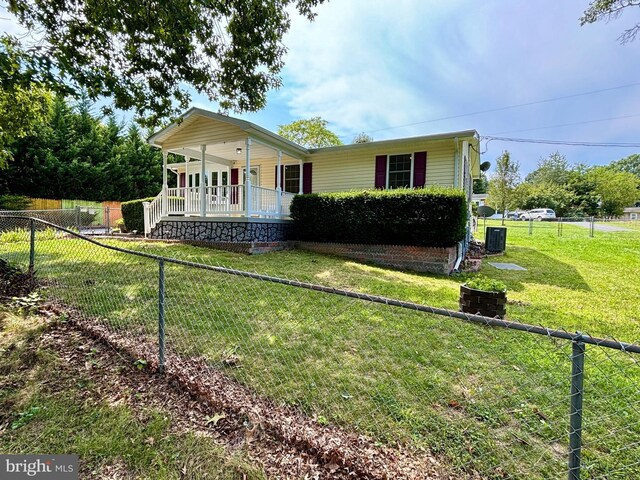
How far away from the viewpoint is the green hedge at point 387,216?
303 inches

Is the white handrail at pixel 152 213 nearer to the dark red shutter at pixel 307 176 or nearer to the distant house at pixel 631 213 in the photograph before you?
the dark red shutter at pixel 307 176

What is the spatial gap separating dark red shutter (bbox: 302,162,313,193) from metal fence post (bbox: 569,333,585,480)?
11.4 metres

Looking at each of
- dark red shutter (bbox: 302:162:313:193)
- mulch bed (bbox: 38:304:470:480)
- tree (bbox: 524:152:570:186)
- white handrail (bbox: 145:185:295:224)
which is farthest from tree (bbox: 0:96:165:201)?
tree (bbox: 524:152:570:186)

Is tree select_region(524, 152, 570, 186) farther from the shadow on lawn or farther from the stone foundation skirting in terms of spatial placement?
the stone foundation skirting

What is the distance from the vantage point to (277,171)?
35.1 feet

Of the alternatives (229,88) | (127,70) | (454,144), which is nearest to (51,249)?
(127,70)

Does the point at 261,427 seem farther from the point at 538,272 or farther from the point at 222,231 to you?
the point at 538,272

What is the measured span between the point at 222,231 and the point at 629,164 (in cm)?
8703

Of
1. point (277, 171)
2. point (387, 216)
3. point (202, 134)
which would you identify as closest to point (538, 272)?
point (387, 216)

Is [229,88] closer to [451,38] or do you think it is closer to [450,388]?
[451,38]

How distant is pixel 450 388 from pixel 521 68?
687 inches

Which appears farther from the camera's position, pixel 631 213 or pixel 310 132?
pixel 631 213

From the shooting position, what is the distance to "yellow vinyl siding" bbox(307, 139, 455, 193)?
1005 cm

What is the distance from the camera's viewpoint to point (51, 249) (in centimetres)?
764
